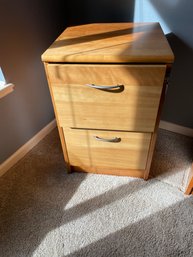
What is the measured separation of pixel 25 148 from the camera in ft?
4.07

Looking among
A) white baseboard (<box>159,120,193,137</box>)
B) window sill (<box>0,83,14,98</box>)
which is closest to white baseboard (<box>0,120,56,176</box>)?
window sill (<box>0,83,14,98</box>)

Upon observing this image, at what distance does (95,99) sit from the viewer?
73cm

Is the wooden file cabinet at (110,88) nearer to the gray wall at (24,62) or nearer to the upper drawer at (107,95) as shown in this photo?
the upper drawer at (107,95)

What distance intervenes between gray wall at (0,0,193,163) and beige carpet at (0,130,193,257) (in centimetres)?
26

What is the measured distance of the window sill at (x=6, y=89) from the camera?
957 mm

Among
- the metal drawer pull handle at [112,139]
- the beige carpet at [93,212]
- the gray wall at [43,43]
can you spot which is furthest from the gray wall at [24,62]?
the metal drawer pull handle at [112,139]

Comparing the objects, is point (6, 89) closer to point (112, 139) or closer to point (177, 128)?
point (112, 139)

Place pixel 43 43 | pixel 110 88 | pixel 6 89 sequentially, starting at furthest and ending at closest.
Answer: pixel 43 43, pixel 6 89, pixel 110 88

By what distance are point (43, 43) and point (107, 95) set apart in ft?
2.30

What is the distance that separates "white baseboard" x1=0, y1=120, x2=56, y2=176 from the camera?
3.72 ft

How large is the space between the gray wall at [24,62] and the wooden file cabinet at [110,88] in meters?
0.31

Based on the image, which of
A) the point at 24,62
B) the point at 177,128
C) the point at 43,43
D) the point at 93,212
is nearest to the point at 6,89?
the point at 24,62

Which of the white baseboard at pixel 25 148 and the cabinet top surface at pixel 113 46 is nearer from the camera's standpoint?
the cabinet top surface at pixel 113 46

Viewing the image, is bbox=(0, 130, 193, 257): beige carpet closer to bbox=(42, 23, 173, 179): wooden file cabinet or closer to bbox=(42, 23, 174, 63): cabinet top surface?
bbox=(42, 23, 173, 179): wooden file cabinet
